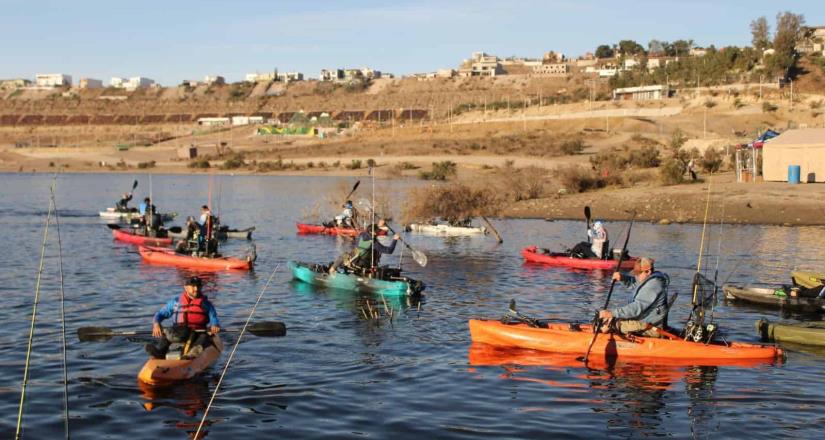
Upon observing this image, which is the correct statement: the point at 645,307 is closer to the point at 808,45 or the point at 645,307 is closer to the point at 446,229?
the point at 446,229

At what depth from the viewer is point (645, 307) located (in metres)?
15.9

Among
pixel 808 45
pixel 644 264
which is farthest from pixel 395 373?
pixel 808 45

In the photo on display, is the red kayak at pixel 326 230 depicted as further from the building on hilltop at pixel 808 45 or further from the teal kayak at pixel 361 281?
the building on hilltop at pixel 808 45

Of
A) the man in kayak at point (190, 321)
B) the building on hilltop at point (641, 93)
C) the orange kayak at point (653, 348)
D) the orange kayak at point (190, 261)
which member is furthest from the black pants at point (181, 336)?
the building on hilltop at point (641, 93)

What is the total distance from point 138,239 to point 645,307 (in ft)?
78.2

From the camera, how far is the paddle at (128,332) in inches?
645

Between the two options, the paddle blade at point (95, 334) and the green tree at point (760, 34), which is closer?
the paddle blade at point (95, 334)

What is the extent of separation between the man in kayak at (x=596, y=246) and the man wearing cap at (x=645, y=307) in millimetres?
11321

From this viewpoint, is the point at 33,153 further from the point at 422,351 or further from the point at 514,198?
the point at 422,351

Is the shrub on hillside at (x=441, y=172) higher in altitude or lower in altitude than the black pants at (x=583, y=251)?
higher

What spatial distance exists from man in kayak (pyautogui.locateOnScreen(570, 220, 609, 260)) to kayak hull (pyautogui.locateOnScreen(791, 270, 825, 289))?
20.4 feet

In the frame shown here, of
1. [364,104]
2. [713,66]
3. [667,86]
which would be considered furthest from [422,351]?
[364,104]

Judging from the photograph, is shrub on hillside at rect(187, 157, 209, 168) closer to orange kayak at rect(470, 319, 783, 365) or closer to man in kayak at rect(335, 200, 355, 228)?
man in kayak at rect(335, 200, 355, 228)

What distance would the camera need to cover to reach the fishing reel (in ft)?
53.0
